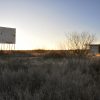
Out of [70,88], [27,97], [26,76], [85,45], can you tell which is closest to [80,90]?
[70,88]

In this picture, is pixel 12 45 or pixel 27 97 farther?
pixel 12 45

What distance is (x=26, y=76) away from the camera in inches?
282

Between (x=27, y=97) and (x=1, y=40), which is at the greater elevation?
(x=1, y=40)

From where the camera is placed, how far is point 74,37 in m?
34.2

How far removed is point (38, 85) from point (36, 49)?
123 feet

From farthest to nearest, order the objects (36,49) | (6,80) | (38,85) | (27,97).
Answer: (36,49), (6,80), (38,85), (27,97)

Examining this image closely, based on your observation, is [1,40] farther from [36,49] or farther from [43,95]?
[43,95]

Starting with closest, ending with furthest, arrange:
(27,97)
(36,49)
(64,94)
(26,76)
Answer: (27,97) → (64,94) → (26,76) → (36,49)

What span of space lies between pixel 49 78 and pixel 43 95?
185cm

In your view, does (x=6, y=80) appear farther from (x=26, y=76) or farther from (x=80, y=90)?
(x=80, y=90)

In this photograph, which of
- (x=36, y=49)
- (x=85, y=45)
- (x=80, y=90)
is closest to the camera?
(x=80, y=90)

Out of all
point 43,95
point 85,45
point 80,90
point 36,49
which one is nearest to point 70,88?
point 80,90

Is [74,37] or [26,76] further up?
[74,37]

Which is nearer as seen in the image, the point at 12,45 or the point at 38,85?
the point at 38,85
